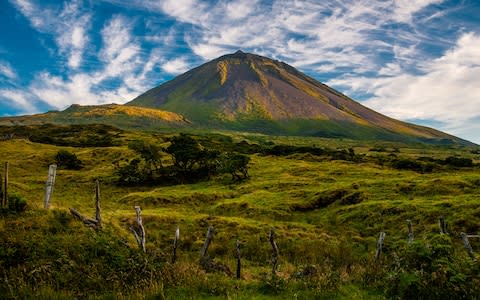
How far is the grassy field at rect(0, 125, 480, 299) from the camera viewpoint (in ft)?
41.3

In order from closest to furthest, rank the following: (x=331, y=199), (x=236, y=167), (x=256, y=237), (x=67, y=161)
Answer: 1. (x=256, y=237)
2. (x=331, y=199)
3. (x=236, y=167)
4. (x=67, y=161)

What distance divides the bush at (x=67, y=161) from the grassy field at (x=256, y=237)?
2.84 metres

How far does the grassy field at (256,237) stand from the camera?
1260 centimetres

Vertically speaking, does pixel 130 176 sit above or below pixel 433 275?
below

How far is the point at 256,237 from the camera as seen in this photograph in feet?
105

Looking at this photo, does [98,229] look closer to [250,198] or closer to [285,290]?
[285,290]

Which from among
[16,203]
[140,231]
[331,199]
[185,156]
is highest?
[185,156]

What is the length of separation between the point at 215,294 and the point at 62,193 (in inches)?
2004

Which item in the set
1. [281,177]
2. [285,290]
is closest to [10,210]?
[285,290]

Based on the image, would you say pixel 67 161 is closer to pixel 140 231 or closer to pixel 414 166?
pixel 414 166

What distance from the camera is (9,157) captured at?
87.2 m

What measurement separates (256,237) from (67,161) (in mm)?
63581

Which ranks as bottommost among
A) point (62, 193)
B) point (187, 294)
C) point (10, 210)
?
point (62, 193)

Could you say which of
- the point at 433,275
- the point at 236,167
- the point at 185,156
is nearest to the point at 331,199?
the point at 236,167
